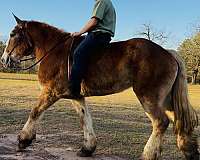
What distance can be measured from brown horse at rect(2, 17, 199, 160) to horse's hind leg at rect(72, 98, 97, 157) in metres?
0.02

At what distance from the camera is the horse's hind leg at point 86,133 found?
7.13 meters

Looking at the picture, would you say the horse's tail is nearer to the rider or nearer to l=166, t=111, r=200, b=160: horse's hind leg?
l=166, t=111, r=200, b=160: horse's hind leg

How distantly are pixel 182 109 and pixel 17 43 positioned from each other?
11.3 ft

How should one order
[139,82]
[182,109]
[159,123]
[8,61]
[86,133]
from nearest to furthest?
[159,123]
[139,82]
[182,109]
[86,133]
[8,61]

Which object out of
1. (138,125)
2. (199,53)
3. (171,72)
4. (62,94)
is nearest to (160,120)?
(171,72)

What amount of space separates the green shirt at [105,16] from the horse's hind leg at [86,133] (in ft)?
4.90

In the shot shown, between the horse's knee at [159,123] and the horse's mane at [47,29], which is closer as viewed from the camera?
the horse's knee at [159,123]

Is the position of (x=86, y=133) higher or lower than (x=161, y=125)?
lower

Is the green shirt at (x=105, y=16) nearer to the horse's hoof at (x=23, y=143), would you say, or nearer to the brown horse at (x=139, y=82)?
the brown horse at (x=139, y=82)

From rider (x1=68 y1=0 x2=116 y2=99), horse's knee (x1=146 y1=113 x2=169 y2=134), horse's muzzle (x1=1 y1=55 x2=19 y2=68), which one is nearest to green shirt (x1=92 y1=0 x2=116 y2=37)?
rider (x1=68 y1=0 x2=116 y2=99)

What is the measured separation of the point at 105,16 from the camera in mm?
6793

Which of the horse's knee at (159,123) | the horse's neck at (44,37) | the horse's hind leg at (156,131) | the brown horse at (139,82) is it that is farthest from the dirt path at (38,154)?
the horse's neck at (44,37)

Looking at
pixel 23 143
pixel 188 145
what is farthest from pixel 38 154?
pixel 188 145

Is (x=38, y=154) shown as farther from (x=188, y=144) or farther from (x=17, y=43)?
(x=188, y=144)
